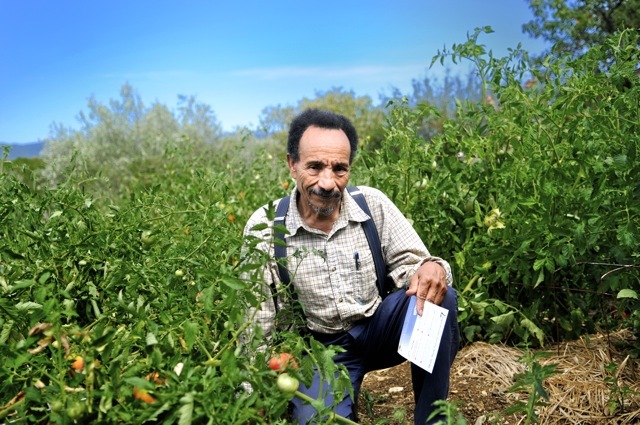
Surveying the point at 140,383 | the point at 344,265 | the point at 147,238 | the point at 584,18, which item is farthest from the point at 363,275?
the point at 584,18

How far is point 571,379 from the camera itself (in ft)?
9.25

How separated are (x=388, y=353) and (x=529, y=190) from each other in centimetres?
88

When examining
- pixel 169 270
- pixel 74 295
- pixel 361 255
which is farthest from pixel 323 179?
pixel 74 295

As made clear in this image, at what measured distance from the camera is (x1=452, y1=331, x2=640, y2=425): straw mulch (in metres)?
2.56

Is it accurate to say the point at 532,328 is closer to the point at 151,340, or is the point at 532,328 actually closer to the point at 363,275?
the point at 363,275

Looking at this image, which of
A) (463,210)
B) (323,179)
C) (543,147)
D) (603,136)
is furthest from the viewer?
(463,210)

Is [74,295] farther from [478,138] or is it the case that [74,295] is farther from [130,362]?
[478,138]

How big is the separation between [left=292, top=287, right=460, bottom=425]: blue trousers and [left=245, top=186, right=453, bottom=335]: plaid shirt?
0.05m

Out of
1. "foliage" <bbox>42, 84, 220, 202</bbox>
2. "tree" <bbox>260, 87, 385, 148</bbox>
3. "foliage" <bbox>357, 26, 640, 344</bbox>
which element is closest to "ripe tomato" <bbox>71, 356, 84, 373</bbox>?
"foliage" <bbox>357, 26, 640, 344</bbox>

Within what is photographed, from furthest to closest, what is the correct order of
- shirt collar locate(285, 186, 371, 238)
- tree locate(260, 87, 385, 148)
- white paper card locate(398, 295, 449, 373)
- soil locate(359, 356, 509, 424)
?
tree locate(260, 87, 385, 148) → soil locate(359, 356, 509, 424) → shirt collar locate(285, 186, 371, 238) → white paper card locate(398, 295, 449, 373)

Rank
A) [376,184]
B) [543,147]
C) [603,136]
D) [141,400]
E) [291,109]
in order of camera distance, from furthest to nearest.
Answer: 1. [291,109]
2. [376,184]
3. [543,147]
4. [603,136]
5. [141,400]

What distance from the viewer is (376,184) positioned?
133 inches

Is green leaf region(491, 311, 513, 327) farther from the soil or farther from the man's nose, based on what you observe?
the man's nose

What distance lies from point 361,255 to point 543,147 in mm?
842
